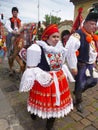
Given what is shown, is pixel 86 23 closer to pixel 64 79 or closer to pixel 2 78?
pixel 64 79

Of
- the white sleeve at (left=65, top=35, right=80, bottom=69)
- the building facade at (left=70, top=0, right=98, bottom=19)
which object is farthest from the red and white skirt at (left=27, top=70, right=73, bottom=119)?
the building facade at (left=70, top=0, right=98, bottom=19)

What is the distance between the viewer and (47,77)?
2336 millimetres

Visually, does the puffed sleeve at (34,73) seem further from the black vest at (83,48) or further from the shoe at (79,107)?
the shoe at (79,107)

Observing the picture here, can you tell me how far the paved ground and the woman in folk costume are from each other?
493 mm

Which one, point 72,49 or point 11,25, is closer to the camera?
point 72,49

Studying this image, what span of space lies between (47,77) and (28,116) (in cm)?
118

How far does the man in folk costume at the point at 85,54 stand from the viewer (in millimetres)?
2974

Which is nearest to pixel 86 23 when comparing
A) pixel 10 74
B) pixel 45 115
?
pixel 45 115

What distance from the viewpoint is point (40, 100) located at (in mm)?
2467

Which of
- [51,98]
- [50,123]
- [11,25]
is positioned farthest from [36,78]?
[11,25]

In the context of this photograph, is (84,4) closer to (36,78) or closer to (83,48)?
(83,48)

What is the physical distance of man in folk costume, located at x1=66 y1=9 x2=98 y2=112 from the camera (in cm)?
297

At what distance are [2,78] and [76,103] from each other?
2649 mm

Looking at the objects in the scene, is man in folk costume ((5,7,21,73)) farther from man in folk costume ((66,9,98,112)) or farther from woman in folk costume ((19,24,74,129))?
woman in folk costume ((19,24,74,129))
